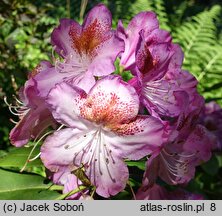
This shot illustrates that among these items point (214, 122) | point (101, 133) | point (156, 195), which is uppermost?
point (101, 133)

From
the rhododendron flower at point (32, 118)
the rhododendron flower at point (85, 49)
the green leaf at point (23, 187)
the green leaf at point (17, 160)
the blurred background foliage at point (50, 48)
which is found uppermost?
the rhododendron flower at point (85, 49)

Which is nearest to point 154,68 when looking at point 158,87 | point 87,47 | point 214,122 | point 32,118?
point 158,87

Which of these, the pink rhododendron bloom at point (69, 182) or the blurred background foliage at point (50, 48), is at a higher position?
the pink rhododendron bloom at point (69, 182)

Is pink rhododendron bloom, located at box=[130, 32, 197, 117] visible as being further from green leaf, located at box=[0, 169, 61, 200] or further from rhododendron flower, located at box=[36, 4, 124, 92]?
green leaf, located at box=[0, 169, 61, 200]

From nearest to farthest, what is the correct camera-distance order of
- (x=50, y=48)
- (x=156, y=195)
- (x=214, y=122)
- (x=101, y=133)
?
(x=101, y=133) < (x=156, y=195) < (x=214, y=122) < (x=50, y=48)

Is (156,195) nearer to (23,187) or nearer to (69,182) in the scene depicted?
(69,182)

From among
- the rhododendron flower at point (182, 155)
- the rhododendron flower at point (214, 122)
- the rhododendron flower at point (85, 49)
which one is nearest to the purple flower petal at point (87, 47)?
the rhododendron flower at point (85, 49)

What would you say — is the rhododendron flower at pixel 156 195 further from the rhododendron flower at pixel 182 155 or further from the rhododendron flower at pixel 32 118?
the rhododendron flower at pixel 32 118
